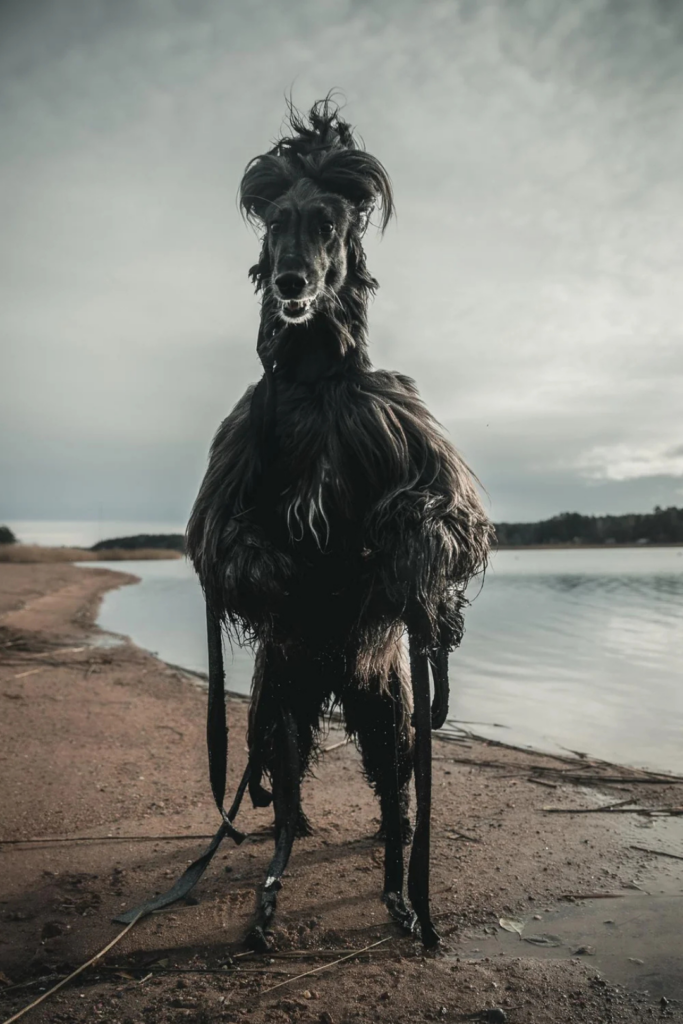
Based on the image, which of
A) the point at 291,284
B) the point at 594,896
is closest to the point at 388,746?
the point at 594,896

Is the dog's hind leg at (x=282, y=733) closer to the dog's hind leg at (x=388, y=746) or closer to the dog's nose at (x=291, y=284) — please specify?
the dog's hind leg at (x=388, y=746)

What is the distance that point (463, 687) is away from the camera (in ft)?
32.5

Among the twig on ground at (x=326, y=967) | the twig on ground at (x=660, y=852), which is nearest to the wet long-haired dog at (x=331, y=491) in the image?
the twig on ground at (x=326, y=967)

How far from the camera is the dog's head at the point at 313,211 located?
302 cm

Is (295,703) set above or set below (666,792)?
above

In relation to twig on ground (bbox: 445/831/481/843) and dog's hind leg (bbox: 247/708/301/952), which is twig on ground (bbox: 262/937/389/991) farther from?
twig on ground (bbox: 445/831/481/843)

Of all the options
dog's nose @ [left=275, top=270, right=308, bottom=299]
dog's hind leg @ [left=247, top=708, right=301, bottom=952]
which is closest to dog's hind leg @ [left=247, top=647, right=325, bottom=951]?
dog's hind leg @ [left=247, top=708, right=301, bottom=952]

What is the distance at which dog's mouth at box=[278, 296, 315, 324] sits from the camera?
2998 mm

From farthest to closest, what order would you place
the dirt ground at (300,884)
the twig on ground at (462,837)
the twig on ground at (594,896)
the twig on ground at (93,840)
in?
Answer: the twig on ground at (462,837) < the twig on ground at (93,840) < the twig on ground at (594,896) < the dirt ground at (300,884)

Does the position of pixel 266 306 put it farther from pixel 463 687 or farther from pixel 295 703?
pixel 463 687

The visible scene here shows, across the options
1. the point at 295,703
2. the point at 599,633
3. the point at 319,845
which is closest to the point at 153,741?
the point at 319,845

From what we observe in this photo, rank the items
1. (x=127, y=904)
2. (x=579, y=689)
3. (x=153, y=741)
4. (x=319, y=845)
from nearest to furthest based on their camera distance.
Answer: (x=127, y=904) → (x=319, y=845) → (x=153, y=741) → (x=579, y=689)

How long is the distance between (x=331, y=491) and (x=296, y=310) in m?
0.76

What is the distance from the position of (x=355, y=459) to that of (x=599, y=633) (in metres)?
12.6
